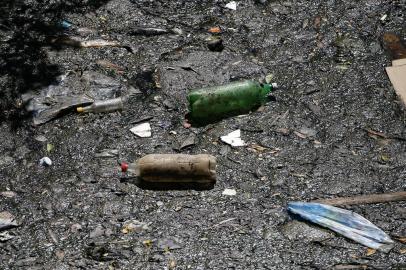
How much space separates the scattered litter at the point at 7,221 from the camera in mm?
3922

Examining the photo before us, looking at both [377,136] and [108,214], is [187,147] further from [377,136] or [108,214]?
[377,136]

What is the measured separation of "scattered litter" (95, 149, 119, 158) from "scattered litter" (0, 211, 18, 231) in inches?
26.8

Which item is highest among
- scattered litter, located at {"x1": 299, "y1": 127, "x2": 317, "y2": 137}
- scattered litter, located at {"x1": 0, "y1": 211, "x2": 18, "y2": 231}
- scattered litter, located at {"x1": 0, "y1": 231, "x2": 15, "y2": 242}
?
scattered litter, located at {"x1": 299, "y1": 127, "x2": 317, "y2": 137}

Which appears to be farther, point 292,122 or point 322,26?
point 322,26

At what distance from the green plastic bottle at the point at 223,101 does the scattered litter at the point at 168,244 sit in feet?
3.42

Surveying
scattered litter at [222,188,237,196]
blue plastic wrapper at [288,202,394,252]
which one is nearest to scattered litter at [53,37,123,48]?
scattered litter at [222,188,237,196]

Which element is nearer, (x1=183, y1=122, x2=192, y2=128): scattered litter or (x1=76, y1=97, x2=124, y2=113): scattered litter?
(x1=183, y1=122, x2=192, y2=128): scattered litter

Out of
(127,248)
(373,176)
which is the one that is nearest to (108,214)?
(127,248)

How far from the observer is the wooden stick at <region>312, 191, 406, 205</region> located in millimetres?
3936

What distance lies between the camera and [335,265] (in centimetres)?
359

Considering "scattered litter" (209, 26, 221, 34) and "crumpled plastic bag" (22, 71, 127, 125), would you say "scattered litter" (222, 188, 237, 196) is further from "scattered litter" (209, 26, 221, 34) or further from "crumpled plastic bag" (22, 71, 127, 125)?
"scattered litter" (209, 26, 221, 34)

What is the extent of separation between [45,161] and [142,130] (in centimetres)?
67

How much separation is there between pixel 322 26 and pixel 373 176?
170 cm

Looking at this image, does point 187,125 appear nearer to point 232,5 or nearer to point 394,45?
point 232,5
